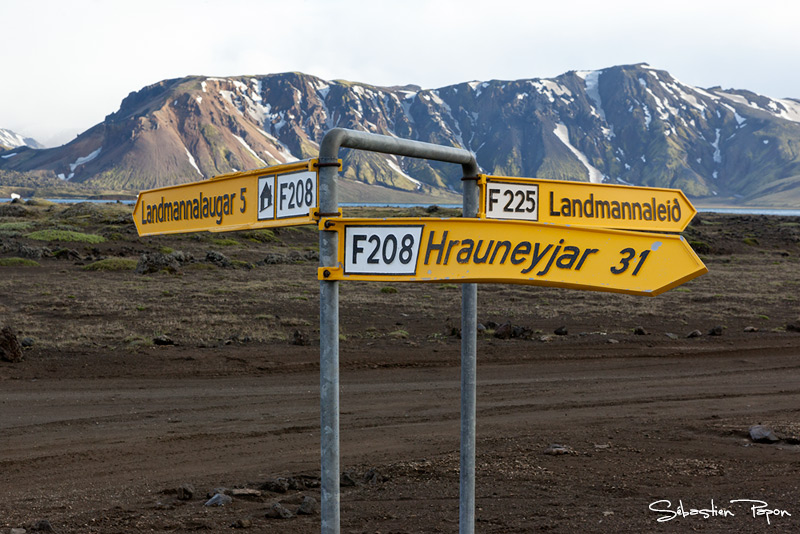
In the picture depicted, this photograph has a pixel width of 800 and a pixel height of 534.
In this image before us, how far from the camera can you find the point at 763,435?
8.73 m

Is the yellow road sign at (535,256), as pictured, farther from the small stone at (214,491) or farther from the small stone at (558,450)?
the small stone at (558,450)

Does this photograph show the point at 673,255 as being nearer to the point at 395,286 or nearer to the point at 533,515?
the point at 533,515

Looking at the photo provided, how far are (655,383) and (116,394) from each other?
9201mm

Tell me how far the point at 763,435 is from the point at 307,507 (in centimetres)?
580

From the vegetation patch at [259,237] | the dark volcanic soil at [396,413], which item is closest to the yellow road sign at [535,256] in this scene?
the dark volcanic soil at [396,413]

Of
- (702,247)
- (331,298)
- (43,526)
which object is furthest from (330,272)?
(702,247)

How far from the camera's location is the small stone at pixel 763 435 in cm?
871

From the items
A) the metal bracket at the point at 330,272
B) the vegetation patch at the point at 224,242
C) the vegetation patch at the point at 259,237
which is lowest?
the metal bracket at the point at 330,272

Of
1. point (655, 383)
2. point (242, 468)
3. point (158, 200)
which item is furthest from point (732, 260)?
point (158, 200)

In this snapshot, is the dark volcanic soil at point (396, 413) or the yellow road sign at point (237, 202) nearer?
the yellow road sign at point (237, 202)

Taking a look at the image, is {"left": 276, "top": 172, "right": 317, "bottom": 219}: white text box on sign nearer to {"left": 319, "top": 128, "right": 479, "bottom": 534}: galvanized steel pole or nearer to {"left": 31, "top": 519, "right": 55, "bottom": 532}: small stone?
{"left": 319, "top": 128, "right": 479, "bottom": 534}: galvanized steel pole

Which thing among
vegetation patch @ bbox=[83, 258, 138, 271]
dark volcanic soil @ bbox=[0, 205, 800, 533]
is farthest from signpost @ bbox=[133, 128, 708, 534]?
vegetation patch @ bbox=[83, 258, 138, 271]

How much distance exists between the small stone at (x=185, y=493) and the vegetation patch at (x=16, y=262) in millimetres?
29590

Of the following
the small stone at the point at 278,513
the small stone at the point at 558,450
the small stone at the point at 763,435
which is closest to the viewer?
the small stone at the point at 278,513
